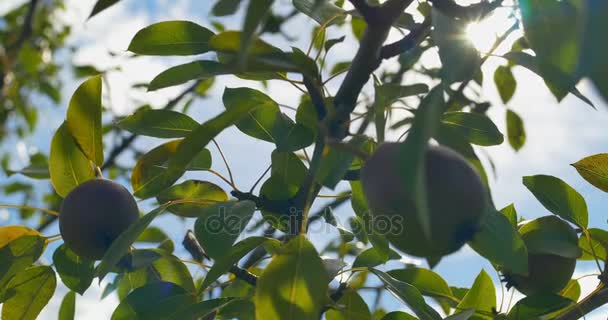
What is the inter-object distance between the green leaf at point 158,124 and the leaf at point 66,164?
127mm

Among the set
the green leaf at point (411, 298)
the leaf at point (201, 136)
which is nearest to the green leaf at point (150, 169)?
the leaf at point (201, 136)

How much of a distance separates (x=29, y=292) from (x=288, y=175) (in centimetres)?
50

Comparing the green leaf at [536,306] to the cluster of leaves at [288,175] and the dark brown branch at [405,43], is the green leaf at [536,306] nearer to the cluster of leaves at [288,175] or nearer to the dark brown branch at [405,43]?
the cluster of leaves at [288,175]

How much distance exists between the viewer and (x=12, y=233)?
1.22 meters

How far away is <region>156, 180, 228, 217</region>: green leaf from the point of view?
4.09 ft

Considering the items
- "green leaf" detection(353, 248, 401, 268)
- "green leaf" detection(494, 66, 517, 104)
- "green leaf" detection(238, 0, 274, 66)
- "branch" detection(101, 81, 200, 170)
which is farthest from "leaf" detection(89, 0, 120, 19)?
"branch" detection(101, 81, 200, 170)

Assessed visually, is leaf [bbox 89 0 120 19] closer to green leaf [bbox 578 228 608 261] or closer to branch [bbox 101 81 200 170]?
green leaf [bbox 578 228 608 261]

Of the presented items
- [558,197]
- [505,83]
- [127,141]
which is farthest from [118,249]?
[127,141]

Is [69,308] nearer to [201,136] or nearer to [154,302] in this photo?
[154,302]

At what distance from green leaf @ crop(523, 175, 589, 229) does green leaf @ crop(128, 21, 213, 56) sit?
22.6 inches

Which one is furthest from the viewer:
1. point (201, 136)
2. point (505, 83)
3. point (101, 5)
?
point (505, 83)

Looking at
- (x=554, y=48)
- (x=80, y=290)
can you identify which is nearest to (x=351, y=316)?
(x=80, y=290)

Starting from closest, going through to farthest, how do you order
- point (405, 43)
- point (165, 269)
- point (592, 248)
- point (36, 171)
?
point (405, 43) → point (592, 248) → point (165, 269) → point (36, 171)

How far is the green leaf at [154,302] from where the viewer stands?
3.62 feet
